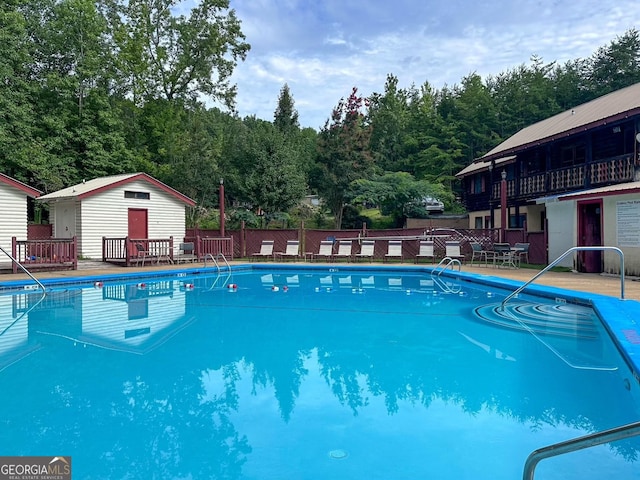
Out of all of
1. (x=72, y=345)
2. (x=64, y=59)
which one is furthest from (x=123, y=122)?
(x=72, y=345)

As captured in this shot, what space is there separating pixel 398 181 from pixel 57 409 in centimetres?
2293

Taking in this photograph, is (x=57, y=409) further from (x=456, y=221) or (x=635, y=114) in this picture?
(x=456, y=221)

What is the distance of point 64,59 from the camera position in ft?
83.4

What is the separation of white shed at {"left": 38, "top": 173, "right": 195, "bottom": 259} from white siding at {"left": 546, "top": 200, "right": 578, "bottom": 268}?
13899mm

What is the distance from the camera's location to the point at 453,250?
1691 cm

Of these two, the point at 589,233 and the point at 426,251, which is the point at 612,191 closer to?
the point at 589,233

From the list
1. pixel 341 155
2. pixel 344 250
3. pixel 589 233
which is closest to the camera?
pixel 589 233

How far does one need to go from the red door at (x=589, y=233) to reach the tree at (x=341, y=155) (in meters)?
14.6

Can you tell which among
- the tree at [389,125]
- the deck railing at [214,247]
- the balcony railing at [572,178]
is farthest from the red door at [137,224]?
the tree at [389,125]

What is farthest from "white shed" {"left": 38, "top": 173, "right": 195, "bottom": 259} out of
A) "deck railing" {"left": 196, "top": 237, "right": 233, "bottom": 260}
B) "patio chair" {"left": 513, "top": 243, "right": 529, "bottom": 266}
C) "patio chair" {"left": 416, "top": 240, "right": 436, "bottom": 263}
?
"patio chair" {"left": 513, "top": 243, "right": 529, "bottom": 266}

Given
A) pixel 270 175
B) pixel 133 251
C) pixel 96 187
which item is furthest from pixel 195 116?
pixel 133 251

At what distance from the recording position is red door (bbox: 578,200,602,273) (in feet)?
44.2

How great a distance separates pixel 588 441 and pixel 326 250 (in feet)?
55.0

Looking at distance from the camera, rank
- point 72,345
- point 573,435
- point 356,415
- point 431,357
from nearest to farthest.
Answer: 1. point 573,435
2. point 356,415
3. point 431,357
4. point 72,345
